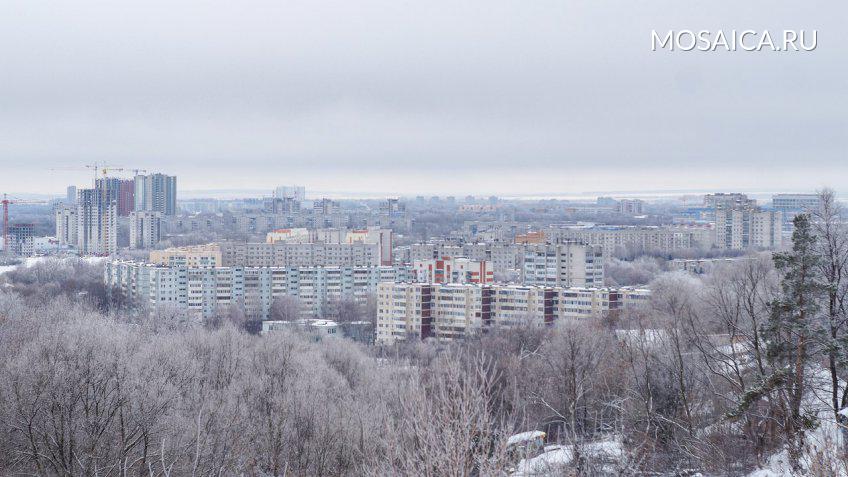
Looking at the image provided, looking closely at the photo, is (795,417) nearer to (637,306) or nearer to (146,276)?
(637,306)

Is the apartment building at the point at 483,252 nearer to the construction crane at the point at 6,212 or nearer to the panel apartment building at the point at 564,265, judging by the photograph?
the panel apartment building at the point at 564,265

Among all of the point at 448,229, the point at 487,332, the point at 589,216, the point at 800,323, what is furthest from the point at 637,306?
the point at 589,216

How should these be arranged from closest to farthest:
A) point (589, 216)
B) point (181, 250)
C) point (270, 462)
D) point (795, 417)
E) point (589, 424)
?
1. point (795, 417)
2. point (270, 462)
3. point (589, 424)
4. point (181, 250)
5. point (589, 216)

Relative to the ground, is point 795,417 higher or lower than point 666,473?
higher

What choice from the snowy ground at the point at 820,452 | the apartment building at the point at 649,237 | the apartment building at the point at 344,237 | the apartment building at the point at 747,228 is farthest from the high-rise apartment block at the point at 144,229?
the snowy ground at the point at 820,452

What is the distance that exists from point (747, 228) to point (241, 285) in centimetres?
2801

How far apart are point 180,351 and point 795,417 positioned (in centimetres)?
935

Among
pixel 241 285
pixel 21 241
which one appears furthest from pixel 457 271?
pixel 21 241

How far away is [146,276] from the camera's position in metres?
31.0

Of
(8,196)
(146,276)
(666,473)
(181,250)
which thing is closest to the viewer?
(666,473)

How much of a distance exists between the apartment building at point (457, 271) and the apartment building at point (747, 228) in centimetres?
1983

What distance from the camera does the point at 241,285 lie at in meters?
31.8

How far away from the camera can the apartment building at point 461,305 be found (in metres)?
25.1

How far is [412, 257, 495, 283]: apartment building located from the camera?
30.7m
